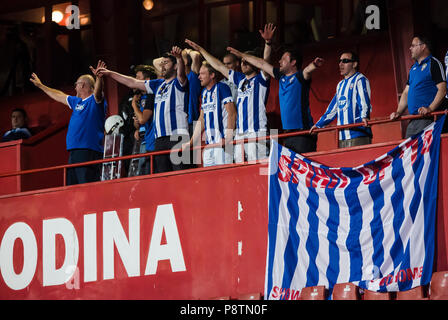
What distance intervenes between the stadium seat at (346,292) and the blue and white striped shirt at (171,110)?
126 inches

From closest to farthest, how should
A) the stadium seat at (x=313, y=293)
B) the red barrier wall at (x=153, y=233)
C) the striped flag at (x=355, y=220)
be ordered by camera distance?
the striped flag at (x=355, y=220) → the stadium seat at (x=313, y=293) → the red barrier wall at (x=153, y=233)

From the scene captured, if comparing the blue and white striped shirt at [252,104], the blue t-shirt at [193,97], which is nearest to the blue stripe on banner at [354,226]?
the blue and white striped shirt at [252,104]

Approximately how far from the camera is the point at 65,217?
50.3 ft

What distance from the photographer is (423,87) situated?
12578 mm

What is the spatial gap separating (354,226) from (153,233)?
3044mm

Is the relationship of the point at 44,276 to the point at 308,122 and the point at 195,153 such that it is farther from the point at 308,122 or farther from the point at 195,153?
the point at 308,122

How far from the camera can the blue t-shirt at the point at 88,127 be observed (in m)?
15.0

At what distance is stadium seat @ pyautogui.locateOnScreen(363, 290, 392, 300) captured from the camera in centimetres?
1196

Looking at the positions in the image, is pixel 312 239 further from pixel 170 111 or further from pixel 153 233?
pixel 170 111

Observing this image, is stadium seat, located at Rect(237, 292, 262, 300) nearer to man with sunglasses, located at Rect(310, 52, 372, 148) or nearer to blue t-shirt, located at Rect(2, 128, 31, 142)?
man with sunglasses, located at Rect(310, 52, 372, 148)

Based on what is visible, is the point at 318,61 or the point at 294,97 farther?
the point at 294,97

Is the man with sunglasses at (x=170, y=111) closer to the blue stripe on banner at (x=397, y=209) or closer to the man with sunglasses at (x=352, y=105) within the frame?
the man with sunglasses at (x=352, y=105)

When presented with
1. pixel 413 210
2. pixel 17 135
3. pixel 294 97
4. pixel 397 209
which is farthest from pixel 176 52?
pixel 17 135
